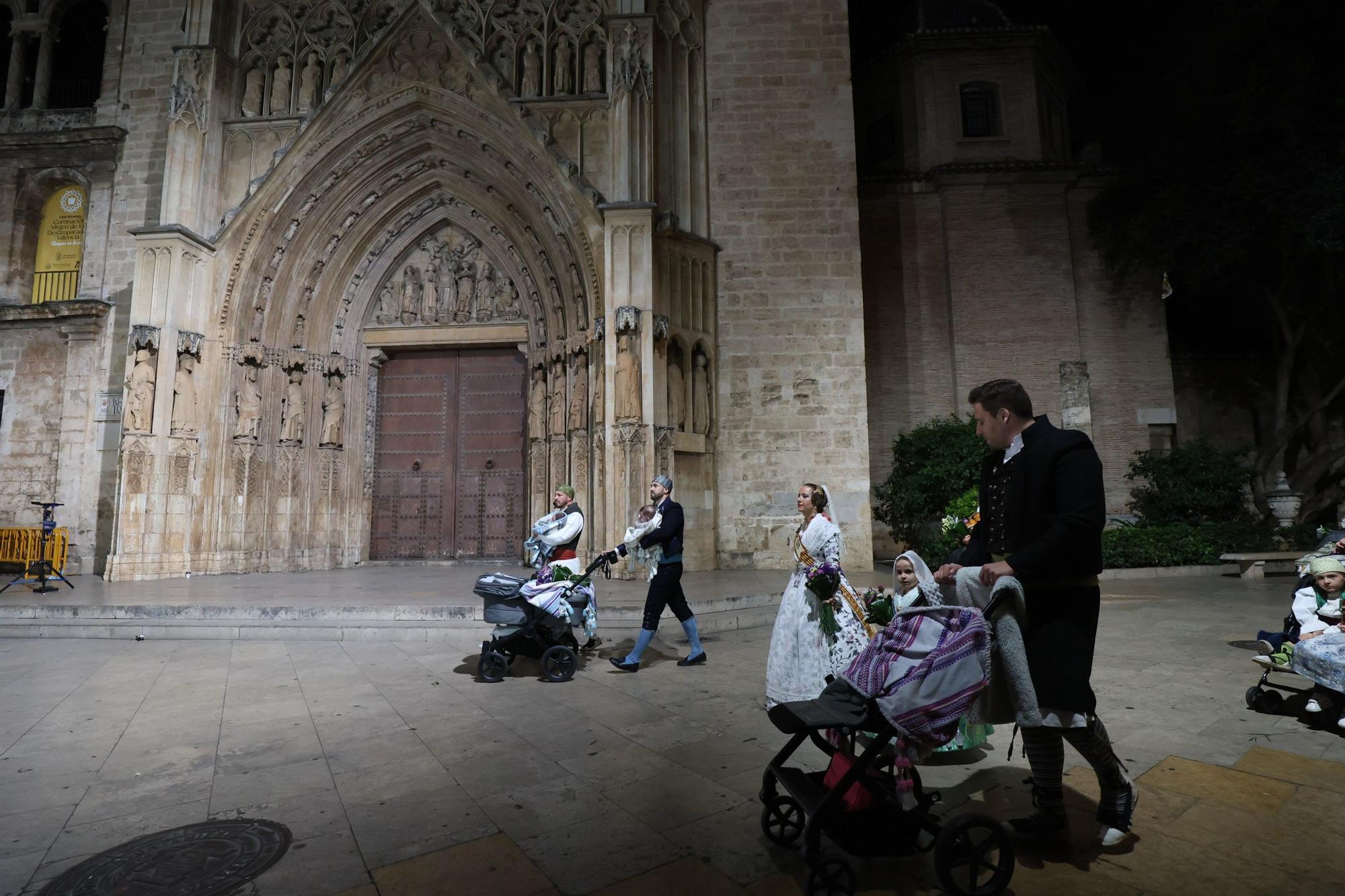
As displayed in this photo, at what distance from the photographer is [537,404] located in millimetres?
13414

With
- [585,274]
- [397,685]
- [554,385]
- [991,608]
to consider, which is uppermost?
[585,274]

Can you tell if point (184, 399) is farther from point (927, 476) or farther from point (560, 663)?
point (927, 476)

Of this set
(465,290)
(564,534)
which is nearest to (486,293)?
(465,290)

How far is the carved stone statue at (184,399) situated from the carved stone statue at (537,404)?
18.6 feet

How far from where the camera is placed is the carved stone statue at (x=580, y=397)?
39.9 ft

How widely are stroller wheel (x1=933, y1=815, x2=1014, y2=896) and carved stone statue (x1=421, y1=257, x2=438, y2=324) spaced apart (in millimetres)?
14021

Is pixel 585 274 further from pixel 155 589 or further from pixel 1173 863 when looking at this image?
pixel 1173 863

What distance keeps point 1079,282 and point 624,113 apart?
1272 cm

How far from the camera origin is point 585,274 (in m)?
12.1

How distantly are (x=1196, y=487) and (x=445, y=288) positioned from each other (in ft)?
54.1

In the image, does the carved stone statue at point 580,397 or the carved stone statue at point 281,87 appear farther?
the carved stone statue at point 281,87

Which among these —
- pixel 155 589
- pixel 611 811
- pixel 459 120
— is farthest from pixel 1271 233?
pixel 155 589

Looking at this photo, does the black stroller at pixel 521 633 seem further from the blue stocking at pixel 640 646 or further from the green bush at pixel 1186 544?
the green bush at pixel 1186 544

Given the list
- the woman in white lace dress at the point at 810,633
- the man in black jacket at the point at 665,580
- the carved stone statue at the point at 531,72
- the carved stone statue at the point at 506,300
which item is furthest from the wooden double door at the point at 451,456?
the woman in white lace dress at the point at 810,633
